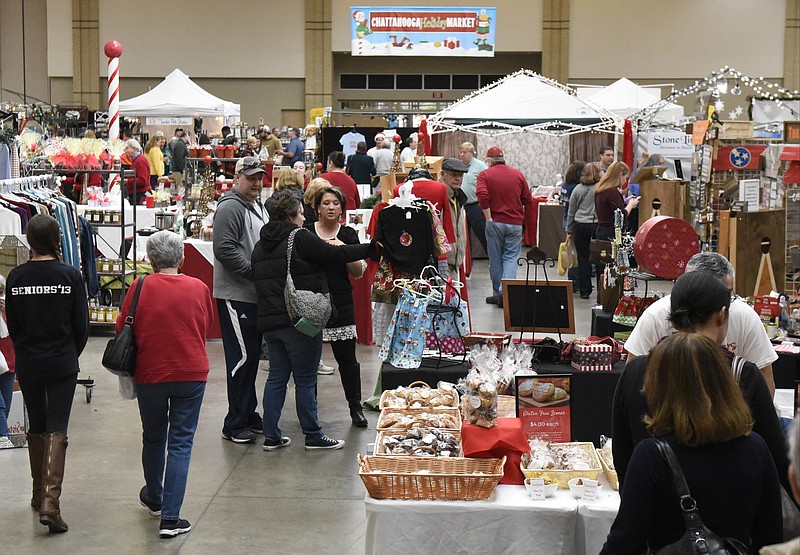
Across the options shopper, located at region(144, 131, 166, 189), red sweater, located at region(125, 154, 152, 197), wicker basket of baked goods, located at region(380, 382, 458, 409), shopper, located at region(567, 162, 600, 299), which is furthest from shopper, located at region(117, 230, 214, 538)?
shopper, located at region(144, 131, 166, 189)

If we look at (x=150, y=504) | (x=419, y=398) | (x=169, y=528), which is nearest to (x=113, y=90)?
(x=150, y=504)

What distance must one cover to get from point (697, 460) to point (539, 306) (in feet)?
9.88

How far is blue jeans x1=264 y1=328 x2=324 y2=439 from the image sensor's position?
5559 mm

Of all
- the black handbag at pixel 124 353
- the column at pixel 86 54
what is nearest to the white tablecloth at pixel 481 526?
the black handbag at pixel 124 353

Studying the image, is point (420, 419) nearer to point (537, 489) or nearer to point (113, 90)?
point (537, 489)

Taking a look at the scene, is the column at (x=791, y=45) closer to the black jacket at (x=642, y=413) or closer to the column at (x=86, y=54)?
the column at (x=86, y=54)

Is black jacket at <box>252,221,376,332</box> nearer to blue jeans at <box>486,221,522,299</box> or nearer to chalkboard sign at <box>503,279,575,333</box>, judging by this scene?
chalkboard sign at <box>503,279,575,333</box>

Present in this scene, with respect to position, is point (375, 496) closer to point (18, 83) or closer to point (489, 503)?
point (489, 503)

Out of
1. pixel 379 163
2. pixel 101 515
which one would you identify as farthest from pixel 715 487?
pixel 379 163

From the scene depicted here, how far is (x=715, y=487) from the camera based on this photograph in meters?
2.43

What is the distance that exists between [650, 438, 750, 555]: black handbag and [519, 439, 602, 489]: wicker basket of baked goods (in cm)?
119

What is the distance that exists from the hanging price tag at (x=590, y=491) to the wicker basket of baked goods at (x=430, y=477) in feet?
0.93

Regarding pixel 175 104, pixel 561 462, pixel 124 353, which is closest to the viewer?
pixel 561 462

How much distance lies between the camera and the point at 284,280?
5.55m
